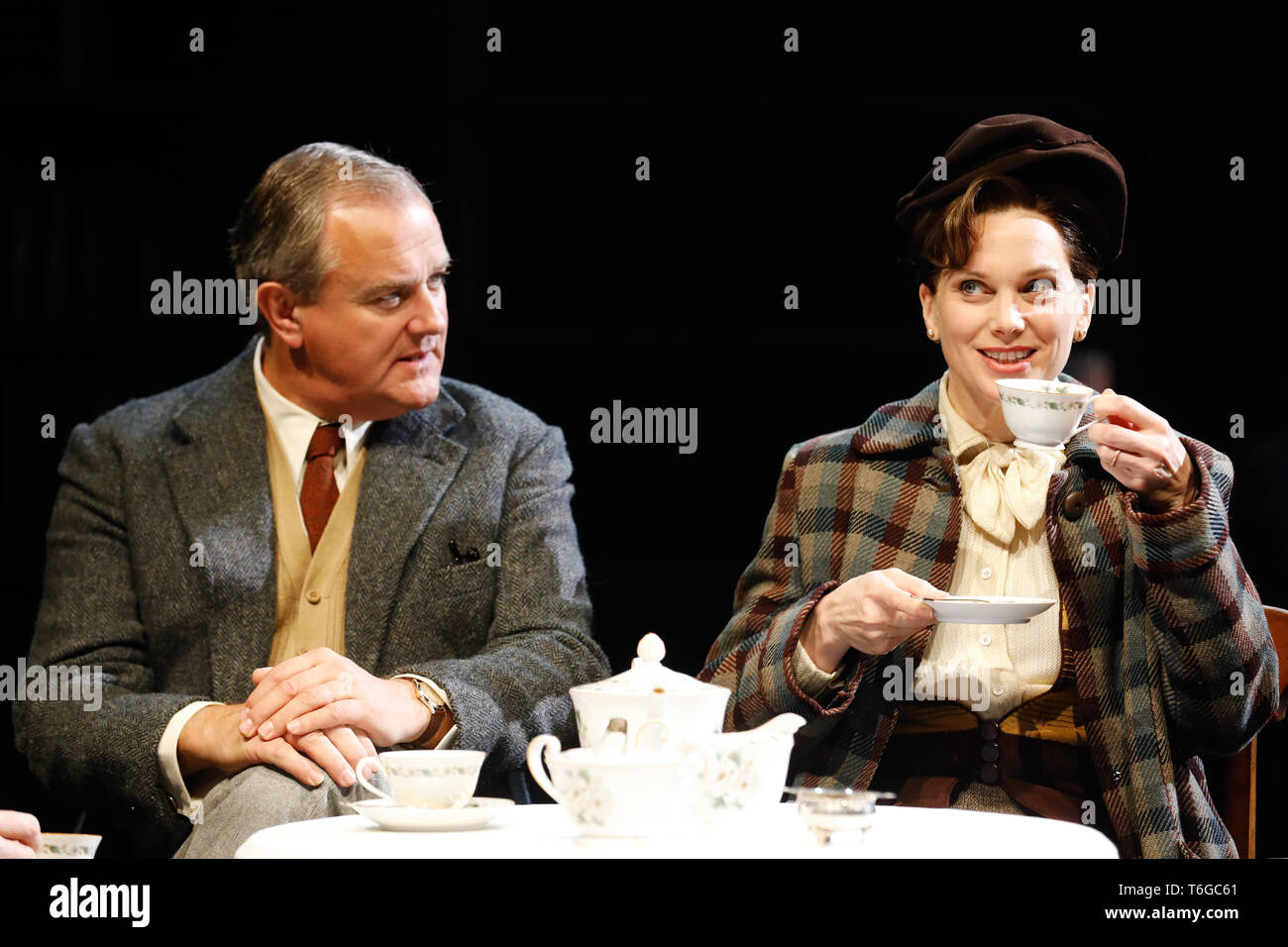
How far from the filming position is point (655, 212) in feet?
12.3

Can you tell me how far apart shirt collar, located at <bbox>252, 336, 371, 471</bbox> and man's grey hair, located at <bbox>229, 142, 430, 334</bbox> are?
0.21 metres

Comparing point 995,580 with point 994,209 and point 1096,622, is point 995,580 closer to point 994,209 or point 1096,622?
point 1096,622

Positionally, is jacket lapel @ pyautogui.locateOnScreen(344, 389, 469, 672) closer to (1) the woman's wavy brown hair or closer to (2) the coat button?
(1) the woman's wavy brown hair

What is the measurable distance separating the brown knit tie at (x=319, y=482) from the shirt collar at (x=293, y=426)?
0.6 inches

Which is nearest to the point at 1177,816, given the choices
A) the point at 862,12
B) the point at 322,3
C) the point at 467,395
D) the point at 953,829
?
the point at 953,829

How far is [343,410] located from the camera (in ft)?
10.3

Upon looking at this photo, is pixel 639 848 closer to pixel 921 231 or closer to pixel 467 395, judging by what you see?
pixel 921 231

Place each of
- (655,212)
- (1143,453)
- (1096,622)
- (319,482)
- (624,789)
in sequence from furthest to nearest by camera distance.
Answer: (655,212) → (319,482) → (1096,622) → (1143,453) → (624,789)

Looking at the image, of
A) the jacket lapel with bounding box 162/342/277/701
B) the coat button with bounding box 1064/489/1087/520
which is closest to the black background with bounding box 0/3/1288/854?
the jacket lapel with bounding box 162/342/277/701

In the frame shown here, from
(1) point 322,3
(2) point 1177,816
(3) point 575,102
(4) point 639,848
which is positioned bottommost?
(2) point 1177,816

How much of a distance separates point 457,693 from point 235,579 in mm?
532

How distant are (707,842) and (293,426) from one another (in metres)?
1.62

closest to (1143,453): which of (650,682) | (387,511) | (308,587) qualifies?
(650,682)

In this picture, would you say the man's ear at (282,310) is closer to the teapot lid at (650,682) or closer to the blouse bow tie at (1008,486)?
the blouse bow tie at (1008,486)
